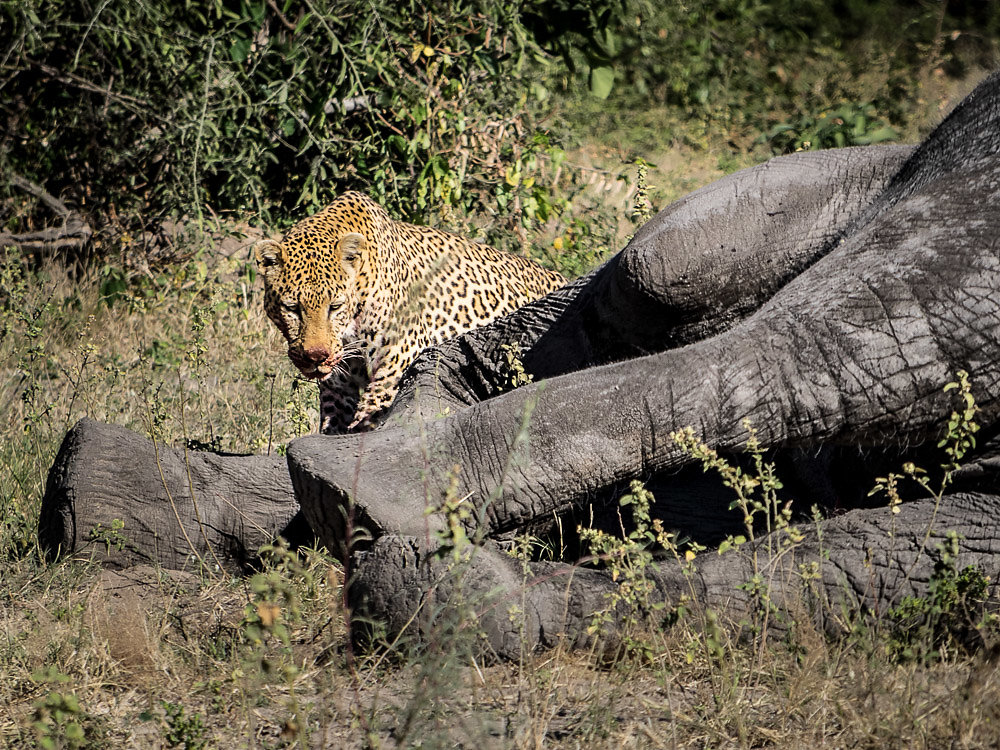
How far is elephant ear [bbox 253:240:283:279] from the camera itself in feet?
19.9

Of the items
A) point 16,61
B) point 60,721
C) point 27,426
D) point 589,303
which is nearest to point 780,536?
point 589,303

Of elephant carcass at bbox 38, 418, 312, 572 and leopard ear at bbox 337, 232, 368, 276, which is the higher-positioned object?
leopard ear at bbox 337, 232, 368, 276

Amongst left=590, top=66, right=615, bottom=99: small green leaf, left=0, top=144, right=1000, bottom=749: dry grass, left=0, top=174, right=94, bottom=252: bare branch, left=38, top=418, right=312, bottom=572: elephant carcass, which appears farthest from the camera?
left=590, top=66, right=615, bottom=99: small green leaf

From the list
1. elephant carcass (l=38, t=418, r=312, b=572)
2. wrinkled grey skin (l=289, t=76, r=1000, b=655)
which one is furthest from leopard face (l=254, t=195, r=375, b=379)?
wrinkled grey skin (l=289, t=76, r=1000, b=655)

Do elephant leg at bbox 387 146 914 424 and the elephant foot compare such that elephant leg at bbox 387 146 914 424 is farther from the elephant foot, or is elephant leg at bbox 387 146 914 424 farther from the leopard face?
the leopard face

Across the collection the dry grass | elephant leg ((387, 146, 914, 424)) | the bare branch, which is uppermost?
elephant leg ((387, 146, 914, 424))

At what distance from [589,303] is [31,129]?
17.3 feet

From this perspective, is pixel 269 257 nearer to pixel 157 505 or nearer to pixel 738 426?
pixel 157 505

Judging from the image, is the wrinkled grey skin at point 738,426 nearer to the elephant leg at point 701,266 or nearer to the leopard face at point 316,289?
the elephant leg at point 701,266

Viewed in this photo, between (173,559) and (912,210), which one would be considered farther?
(173,559)

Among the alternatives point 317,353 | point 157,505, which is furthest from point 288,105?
point 157,505

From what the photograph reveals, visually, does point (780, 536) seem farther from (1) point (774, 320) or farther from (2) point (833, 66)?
(2) point (833, 66)

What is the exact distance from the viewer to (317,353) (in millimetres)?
5824

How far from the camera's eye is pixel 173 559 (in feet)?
13.6
